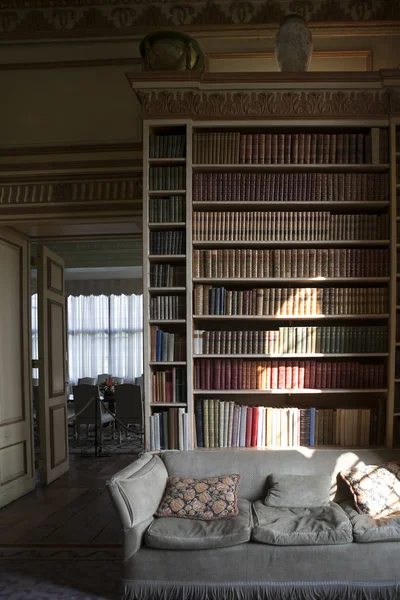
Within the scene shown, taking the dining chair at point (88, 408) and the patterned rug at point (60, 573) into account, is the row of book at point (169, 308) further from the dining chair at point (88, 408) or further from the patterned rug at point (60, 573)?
the dining chair at point (88, 408)

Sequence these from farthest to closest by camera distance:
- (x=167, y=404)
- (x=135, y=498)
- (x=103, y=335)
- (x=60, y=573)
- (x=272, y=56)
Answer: (x=103, y=335)
(x=272, y=56)
(x=167, y=404)
(x=60, y=573)
(x=135, y=498)

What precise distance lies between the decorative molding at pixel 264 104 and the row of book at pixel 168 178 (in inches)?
15.7

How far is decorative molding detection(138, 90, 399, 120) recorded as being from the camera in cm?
414

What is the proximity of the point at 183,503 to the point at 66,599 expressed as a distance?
84cm

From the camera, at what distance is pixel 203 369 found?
13.8 ft

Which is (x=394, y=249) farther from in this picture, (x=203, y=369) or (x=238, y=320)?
(x=203, y=369)

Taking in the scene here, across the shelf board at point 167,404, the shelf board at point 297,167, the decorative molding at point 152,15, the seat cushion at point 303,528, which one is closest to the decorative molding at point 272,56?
the decorative molding at point 152,15

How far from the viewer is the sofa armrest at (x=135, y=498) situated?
3.13 metres

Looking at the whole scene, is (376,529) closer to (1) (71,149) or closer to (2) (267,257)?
(2) (267,257)

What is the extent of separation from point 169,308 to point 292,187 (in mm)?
1300

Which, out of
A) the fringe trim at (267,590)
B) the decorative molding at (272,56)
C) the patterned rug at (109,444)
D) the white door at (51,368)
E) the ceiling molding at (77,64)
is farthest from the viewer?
the patterned rug at (109,444)

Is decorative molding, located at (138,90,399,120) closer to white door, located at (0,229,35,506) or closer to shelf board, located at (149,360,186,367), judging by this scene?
shelf board, located at (149,360,186,367)

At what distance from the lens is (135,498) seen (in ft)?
10.6

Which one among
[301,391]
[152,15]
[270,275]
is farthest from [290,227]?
[152,15]
